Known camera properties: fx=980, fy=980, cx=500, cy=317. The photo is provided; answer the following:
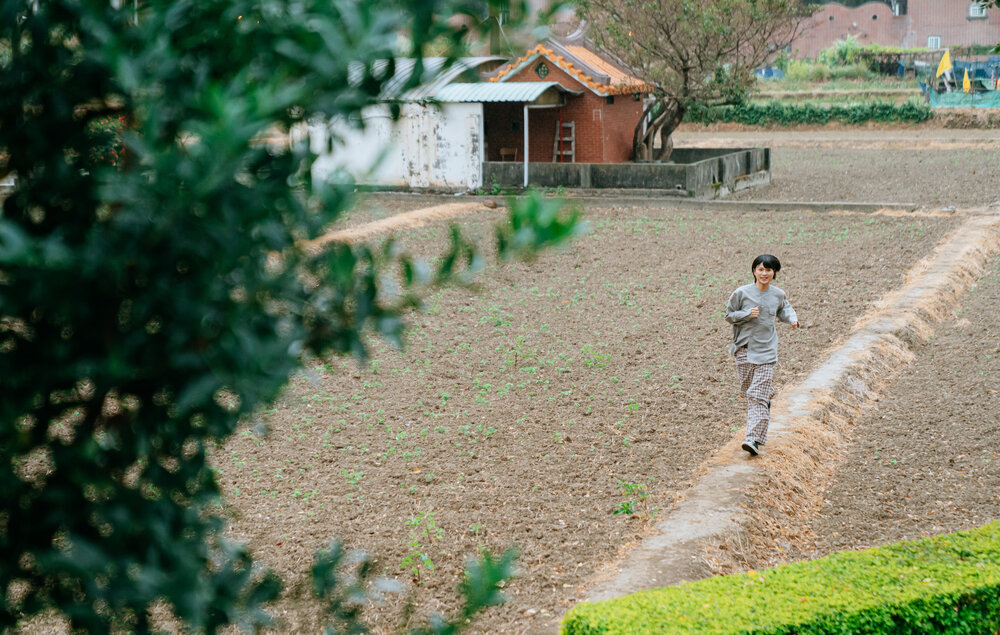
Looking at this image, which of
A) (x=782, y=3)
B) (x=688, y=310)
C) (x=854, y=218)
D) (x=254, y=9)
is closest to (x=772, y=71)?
(x=782, y=3)

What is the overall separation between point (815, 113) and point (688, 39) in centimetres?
2579

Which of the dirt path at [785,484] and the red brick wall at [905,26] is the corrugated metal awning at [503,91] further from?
the red brick wall at [905,26]

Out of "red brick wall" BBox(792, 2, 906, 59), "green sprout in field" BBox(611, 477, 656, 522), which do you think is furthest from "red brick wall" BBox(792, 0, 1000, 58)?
"green sprout in field" BBox(611, 477, 656, 522)

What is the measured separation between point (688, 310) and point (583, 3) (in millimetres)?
16124

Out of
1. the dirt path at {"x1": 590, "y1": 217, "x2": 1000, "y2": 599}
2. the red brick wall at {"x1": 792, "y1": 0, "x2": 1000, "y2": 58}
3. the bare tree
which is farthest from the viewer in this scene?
the red brick wall at {"x1": 792, "y1": 0, "x2": 1000, "y2": 58}

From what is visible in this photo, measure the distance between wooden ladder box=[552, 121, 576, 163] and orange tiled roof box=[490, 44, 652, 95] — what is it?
1346mm

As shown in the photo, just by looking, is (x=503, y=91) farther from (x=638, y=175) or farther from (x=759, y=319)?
(x=759, y=319)

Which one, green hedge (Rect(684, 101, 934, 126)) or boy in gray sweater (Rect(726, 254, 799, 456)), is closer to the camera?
boy in gray sweater (Rect(726, 254, 799, 456))

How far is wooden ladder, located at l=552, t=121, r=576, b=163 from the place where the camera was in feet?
96.1

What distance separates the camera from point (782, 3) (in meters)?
27.6

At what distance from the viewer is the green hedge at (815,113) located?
48.4 metres

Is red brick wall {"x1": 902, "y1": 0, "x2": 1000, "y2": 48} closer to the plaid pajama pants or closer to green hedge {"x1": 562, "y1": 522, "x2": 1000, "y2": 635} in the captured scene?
the plaid pajama pants

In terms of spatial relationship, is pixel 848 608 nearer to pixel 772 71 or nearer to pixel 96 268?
pixel 96 268

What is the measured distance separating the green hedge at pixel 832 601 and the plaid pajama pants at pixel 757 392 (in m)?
2.73
